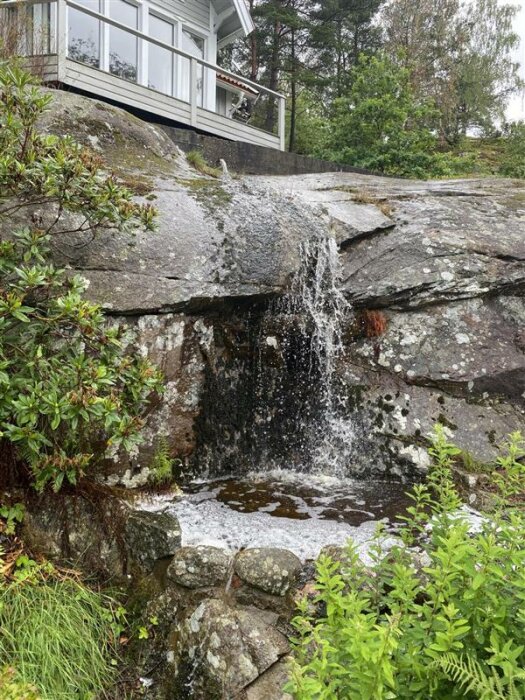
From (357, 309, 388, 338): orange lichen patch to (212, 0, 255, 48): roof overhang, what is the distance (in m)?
13.3

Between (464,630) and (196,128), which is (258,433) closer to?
(464,630)

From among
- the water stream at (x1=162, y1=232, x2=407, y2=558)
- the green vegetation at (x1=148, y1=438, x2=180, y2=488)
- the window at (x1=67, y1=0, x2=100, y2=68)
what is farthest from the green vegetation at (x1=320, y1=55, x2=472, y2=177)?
the green vegetation at (x1=148, y1=438, x2=180, y2=488)

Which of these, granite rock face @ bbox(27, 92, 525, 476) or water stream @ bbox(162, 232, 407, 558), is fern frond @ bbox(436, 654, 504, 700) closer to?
water stream @ bbox(162, 232, 407, 558)

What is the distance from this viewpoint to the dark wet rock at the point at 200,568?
3164mm

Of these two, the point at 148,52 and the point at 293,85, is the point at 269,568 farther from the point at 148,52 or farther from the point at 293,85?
the point at 293,85

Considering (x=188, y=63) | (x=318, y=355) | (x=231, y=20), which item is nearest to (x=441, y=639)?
(x=318, y=355)

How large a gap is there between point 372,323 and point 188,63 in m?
11.0

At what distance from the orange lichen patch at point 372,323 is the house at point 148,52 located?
6822 mm

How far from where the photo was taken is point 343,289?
208 inches

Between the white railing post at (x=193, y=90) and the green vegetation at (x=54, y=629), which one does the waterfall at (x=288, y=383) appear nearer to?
the green vegetation at (x=54, y=629)

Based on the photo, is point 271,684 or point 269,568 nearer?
point 271,684

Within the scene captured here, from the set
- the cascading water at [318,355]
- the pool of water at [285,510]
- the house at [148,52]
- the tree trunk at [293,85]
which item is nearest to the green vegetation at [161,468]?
the pool of water at [285,510]

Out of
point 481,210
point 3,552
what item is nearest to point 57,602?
point 3,552

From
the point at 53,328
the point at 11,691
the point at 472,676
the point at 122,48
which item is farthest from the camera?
the point at 122,48
